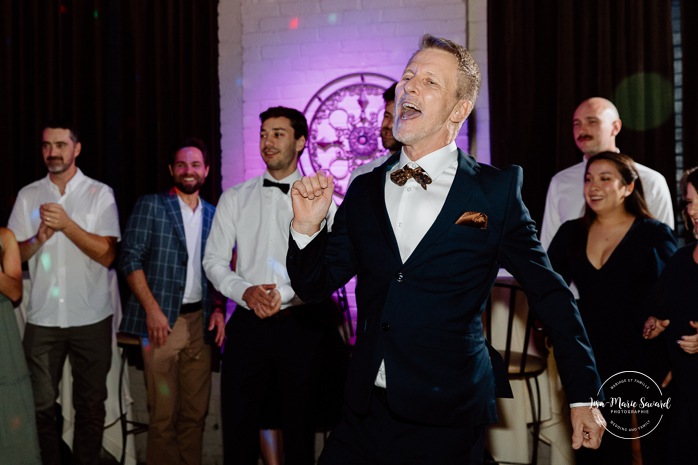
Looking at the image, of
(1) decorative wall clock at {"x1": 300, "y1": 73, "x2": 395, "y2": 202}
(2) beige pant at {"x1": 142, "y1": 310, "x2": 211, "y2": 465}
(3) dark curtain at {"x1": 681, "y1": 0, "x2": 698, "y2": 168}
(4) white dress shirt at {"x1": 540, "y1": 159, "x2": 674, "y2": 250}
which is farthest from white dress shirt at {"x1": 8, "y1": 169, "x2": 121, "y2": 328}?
(3) dark curtain at {"x1": 681, "y1": 0, "x2": 698, "y2": 168}

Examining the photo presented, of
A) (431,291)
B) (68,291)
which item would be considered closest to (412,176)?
(431,291)

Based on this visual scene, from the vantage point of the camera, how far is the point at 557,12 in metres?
3.98

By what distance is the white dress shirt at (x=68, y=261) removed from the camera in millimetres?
3713

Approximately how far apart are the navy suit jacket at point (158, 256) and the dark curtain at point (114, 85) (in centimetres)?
69

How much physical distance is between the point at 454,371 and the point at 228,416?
→ 70.1 inches

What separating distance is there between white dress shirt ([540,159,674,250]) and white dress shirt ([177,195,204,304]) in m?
1.89

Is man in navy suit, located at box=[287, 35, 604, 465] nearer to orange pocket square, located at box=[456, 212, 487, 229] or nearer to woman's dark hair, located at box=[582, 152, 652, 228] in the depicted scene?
orange pocket square, located at box=[456, 212, 487, 229]

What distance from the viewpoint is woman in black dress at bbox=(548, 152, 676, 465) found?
9.95ft

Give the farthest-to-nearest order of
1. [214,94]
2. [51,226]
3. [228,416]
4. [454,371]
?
[214,94]
[51,226]
[228,416]
[454,371]

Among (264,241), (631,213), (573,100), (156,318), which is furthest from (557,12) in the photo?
(156,318)

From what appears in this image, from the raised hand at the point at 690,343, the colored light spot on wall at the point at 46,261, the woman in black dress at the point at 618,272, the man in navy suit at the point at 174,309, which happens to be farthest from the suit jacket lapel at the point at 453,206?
the colored light spot on wall at the point at 46,261

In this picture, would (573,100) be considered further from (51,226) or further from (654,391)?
(51,226)

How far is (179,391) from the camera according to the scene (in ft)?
12.8

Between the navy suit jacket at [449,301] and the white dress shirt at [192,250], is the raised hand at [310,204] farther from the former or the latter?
the white dress shirt at [192,250]
